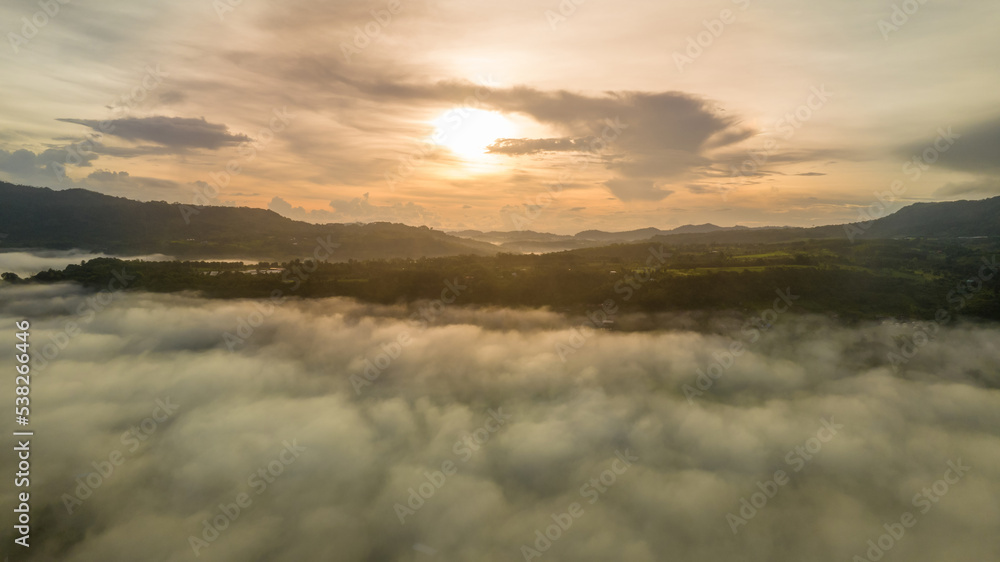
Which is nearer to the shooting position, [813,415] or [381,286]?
[813,415]

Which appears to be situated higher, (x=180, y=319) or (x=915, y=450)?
(x=180, y=319)

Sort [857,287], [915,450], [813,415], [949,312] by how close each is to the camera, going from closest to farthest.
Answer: [915,450] → [813,415] → [949,312] → [857,287]

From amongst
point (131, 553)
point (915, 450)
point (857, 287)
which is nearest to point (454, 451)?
point (131, 553)

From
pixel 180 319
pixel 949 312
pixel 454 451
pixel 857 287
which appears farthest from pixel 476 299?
pixel 949 312

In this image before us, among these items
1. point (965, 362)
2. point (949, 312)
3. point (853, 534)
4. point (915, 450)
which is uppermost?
point (949, 312)

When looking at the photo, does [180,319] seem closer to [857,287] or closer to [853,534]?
[853,534]

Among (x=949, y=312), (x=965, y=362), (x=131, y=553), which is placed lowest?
(x=131, y=553)

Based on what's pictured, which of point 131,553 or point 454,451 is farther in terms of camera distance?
point 454,451

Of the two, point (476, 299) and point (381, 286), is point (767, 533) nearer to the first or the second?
point (476, 299)

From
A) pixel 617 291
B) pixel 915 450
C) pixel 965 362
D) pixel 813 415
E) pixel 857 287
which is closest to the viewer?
pixel 915 450
